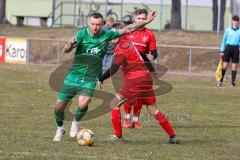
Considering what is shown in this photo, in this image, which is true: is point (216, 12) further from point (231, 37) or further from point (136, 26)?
point (136, 26)

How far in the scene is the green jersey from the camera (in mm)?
12016

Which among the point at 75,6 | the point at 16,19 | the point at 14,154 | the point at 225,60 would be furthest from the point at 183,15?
the point at 14,154

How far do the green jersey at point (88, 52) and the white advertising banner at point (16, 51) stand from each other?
21459 mm

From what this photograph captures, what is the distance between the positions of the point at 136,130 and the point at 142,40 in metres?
1.93

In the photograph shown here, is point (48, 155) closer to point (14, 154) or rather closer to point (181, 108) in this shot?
point (14, 154)

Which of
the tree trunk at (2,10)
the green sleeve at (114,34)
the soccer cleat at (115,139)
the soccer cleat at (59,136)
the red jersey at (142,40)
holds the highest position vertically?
the green sleeve at (114,34)

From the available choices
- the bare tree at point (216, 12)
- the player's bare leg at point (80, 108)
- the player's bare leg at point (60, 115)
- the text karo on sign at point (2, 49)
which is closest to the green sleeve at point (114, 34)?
the player's bare leg at point (80, 108)

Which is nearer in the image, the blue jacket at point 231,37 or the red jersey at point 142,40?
the red jersey at point 142,40

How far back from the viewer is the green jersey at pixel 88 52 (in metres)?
12.0

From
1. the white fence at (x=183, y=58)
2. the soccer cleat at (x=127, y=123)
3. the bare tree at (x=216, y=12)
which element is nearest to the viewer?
the soccer cleat at (x=127, y=123)

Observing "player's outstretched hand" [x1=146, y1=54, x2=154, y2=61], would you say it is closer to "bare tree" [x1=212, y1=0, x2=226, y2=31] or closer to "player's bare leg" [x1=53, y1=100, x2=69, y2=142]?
"player's bare leg" [x1=53, y1=100, x2=69, y2=142]

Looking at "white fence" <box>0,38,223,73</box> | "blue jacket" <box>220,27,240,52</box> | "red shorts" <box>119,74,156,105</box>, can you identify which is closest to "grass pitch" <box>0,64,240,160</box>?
"red shorts" <box>119,74,156,105</box>

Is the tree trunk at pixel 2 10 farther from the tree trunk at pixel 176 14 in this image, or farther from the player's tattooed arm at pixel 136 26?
the player's tattooed arm at pixel 136 26

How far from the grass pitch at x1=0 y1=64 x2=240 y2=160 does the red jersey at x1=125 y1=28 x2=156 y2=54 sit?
4.76ft
